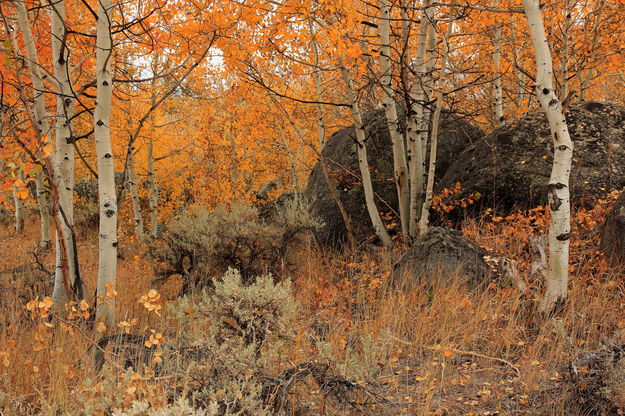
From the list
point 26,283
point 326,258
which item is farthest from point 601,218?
point 26,283

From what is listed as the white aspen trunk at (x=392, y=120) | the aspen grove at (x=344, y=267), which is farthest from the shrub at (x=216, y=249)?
the white aspen trunk at (x=392, y=120)

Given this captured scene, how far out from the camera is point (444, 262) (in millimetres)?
4824

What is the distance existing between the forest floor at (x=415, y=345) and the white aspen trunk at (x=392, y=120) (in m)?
1.20

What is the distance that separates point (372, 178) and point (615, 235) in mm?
4280

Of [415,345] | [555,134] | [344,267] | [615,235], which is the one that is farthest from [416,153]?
[415,345]

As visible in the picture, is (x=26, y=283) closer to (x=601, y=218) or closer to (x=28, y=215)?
(x=601, y=218)

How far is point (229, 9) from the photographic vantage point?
19.0 ft

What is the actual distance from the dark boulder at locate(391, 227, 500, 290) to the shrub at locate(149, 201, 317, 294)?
1885 mm

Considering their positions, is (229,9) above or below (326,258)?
above

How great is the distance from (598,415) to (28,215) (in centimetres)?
1831

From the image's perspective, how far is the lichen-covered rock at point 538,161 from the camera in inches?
259

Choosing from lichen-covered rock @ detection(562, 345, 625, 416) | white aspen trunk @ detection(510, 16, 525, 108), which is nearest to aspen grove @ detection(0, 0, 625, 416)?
lichen-covered rock @ detection(562, 345, 625, 416)

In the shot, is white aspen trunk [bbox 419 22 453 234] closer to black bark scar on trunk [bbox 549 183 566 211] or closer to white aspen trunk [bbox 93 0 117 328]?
black bark scar on trunk [bbox 549 183 566 211]

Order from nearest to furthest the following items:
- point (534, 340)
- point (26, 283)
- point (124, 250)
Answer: point (534, 340), point (26, 283), point (124, 250)
